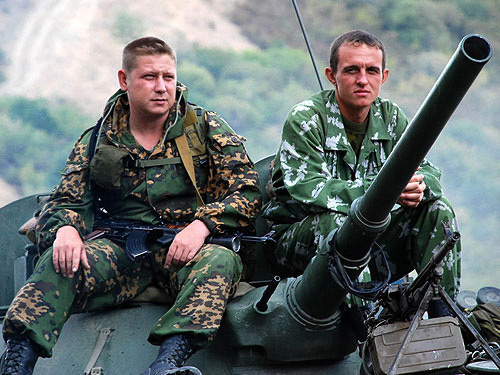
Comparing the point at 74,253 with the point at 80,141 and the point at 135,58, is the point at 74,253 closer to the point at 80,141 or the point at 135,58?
the point at 80,141

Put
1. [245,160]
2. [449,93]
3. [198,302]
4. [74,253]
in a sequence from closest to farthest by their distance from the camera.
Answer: [449,93], [198,302], [74,253], [245,160]

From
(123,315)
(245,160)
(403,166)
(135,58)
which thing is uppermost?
(135,58)

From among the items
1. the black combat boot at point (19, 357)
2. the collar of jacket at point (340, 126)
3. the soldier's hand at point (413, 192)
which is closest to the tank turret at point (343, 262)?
the soldier's hand at point (413, 192)

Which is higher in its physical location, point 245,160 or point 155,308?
point 245,160

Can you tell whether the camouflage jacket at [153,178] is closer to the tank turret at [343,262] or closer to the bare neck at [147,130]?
the bare neck at [147,130]

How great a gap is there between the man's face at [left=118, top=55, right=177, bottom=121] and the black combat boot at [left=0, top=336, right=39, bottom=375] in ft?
5.08

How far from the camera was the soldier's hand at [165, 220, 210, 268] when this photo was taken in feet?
14.9

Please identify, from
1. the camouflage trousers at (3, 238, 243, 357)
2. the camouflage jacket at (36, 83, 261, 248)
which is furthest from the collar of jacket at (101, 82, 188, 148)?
the camouflage trousers at (3, 238, 243, 357)

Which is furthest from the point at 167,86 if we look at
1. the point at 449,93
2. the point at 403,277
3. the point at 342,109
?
the point at 449,93

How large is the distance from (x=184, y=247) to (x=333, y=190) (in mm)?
822

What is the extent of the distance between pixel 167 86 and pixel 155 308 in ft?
4.20

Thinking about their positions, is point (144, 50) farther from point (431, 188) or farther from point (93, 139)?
point (431, 188)

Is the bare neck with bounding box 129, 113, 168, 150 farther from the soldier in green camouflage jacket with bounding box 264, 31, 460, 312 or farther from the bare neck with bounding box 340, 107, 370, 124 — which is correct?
the bare neck with bounding box 340, 107, 370, 124

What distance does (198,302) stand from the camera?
423cm
